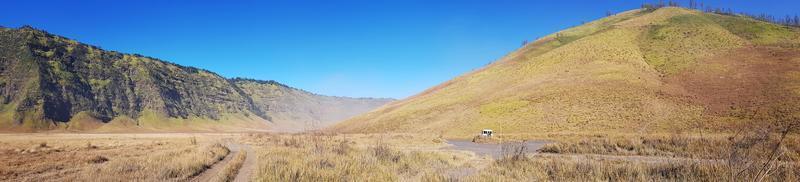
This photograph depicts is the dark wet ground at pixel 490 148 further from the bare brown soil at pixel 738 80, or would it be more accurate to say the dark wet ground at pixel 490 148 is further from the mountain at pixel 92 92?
the mountain at pixel 92 92

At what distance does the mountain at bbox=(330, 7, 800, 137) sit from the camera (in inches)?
2309

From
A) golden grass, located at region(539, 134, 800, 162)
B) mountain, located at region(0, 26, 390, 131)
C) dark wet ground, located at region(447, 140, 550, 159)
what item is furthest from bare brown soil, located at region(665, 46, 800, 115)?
mountain, located at region(0, 26, 390, 131)

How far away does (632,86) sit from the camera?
71438mm

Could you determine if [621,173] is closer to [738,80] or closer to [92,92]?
[738,80]

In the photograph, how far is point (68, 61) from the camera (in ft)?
404

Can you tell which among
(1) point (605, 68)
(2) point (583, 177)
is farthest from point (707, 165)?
(1) point (605, 68)

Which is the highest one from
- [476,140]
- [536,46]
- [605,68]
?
[536,46]

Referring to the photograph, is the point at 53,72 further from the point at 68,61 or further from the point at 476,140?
the point at 476,140

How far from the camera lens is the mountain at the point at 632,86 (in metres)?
58.7

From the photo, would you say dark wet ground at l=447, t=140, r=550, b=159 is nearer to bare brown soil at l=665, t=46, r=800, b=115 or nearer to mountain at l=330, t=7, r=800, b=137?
mountain at l=330, t=7, r=800, b=137

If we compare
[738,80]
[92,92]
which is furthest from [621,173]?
[92,92]

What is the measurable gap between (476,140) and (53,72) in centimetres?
11988

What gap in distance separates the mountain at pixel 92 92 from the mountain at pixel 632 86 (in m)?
69.9

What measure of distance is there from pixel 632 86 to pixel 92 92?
129858 mm
